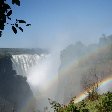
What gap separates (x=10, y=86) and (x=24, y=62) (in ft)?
104

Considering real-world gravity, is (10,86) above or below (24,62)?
below

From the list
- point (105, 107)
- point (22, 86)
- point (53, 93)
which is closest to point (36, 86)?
point (53, 93)

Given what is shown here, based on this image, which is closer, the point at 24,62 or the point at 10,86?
the point at 10,86

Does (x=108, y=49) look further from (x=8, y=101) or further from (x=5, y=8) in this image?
(x=5, y=8)

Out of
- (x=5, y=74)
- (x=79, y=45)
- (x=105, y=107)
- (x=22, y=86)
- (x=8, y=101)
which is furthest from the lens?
(x=79, y=45)

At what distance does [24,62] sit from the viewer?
509 feet

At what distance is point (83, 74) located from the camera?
134375mm

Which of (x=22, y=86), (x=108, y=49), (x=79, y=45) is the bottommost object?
(x=22, y=86)

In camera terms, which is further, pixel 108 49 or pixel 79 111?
pixel 108 49

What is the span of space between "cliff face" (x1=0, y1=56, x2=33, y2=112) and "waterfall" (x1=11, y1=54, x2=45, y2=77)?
1781 centimetres

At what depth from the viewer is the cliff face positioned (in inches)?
4727

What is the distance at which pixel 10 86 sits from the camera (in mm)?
125000

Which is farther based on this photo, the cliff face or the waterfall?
the waterfall

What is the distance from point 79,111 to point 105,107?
2016mm
